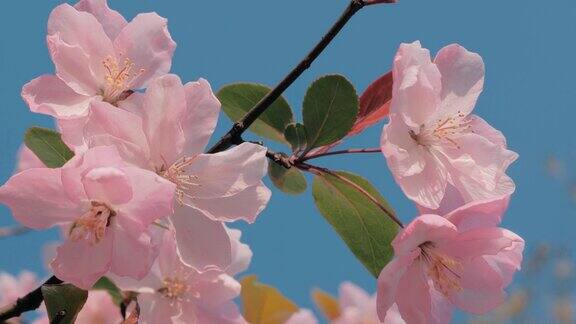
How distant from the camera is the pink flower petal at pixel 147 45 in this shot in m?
1.16

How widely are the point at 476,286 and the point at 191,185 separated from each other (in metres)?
0.45

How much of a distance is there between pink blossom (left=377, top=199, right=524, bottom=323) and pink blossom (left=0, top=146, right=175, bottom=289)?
0.34 m

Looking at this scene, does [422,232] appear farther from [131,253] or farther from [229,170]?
[131,253]

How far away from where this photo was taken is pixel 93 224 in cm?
93

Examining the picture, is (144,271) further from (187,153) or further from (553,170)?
(553,170)

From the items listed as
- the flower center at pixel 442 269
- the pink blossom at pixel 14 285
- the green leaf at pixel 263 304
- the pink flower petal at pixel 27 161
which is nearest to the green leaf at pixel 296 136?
the flower center at pixel 442 269

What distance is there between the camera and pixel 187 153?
1030 millimetres

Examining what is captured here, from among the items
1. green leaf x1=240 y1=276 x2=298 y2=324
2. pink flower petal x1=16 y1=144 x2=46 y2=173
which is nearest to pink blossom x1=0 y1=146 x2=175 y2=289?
green leaf x1=240 y1=276 x2=298 y2=324

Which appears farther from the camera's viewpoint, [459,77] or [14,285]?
[14,285]

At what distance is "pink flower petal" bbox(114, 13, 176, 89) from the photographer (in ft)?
3.81

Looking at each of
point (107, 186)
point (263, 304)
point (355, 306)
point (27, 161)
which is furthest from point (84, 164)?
point (355, 306)

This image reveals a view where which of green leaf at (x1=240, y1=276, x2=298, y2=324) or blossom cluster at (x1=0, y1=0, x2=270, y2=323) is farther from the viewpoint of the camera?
green leaf at (x1=240, y1=276, x2=298, y2=324)

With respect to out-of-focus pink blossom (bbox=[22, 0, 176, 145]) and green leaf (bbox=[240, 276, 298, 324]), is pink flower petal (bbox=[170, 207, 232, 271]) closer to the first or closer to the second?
out-of-focus pink blossom (bbox=[22, 0, 176, 145])

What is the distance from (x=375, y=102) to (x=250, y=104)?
191 millimetres
